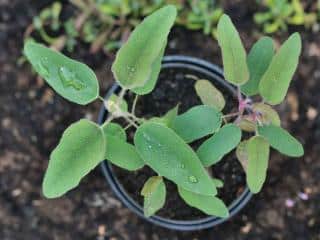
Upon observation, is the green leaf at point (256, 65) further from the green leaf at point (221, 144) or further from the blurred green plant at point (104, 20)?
the blurred green plant at point (104, 20)

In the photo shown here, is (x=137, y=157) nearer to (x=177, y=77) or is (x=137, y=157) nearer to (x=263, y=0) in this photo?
(x=177, y=77)

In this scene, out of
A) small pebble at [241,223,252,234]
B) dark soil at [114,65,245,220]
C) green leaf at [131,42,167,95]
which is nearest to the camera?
green leaf at [131,42,167,95]

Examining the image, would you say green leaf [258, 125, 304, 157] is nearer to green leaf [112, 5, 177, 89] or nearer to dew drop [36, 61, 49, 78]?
green leaf [112, 5, 177, 89]

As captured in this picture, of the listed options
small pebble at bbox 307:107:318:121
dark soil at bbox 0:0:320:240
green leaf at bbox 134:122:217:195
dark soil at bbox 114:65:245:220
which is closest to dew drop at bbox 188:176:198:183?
green leaf at bbox 134:122:217:195

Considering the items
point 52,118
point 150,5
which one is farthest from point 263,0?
point 52,118

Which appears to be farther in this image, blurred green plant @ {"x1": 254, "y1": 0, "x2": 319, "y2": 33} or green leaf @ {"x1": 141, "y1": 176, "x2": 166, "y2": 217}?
blurred green plant @ {"x1": 254, "y1": 0, "x2": 319, "y2": 33}

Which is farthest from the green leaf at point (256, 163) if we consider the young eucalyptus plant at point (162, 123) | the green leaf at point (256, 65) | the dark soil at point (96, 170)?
the dark soil at point (96, 170)
